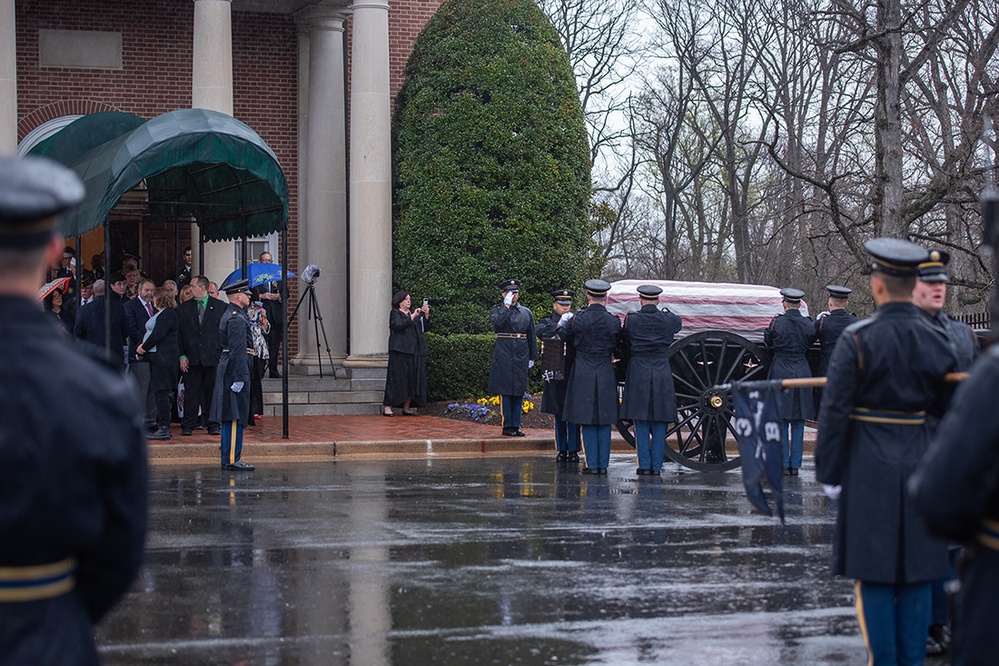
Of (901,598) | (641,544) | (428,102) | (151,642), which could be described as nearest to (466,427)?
(428,102)

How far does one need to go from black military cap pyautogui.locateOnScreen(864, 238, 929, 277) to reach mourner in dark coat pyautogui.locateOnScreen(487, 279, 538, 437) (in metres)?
11.5

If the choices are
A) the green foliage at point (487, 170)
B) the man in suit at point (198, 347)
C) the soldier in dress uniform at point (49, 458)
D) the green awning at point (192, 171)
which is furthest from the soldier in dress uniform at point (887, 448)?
the green foliage at point (487, 170)

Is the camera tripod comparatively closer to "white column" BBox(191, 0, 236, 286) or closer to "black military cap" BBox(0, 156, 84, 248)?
"white column" BBox(191, 0, 236, 286)

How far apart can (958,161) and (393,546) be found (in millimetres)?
14846

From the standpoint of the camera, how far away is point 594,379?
47.0 feet

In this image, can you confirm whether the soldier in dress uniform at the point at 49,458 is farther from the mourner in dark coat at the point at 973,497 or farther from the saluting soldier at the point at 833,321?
the saluting soldier at the point at 833,321

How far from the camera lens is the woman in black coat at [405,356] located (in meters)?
20.2

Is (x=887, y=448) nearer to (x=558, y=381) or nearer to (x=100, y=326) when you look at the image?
(x=558, y=381)

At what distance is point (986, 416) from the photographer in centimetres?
304

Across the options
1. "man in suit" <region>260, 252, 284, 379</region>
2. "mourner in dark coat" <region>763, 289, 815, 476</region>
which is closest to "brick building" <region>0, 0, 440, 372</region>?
"man in suit" <region>260, 252, 284, 379</region>

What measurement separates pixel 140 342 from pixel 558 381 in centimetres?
543

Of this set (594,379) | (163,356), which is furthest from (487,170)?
(594,379)

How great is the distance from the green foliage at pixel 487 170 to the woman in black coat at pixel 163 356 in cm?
590

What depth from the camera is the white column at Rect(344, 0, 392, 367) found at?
830 inches
